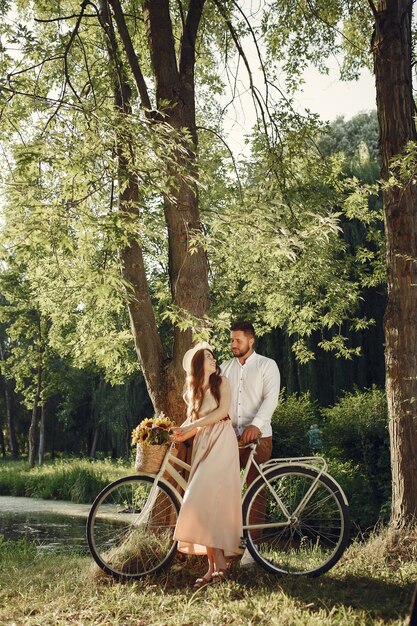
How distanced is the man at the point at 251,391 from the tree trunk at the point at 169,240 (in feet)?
3.65

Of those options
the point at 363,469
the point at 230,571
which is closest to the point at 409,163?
the point at 230,571

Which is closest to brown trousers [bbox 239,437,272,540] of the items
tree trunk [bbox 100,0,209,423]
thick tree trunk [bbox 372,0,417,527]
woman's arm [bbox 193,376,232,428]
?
woman's arm [bbox 193,376,232,428]

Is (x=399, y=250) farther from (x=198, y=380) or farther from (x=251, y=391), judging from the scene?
(x=198, y=380)

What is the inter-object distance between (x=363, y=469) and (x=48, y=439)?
2846 centimetres

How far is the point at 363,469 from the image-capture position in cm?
1205

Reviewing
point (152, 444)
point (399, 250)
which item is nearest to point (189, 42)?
point (399, 250)

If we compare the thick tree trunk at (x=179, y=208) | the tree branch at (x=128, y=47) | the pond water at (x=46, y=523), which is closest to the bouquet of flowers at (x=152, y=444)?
the thick tree trunk at (x=179, y=208)

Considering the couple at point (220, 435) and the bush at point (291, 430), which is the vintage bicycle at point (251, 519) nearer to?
the couple at point (220, 435)

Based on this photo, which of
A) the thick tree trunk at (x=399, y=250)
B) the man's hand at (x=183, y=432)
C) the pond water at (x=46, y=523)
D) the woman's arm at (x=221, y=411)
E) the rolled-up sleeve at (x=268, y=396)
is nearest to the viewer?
the woman's arm at (x=221, y=411)

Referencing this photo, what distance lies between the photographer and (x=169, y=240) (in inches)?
290

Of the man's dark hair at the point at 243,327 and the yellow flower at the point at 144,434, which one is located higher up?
the man's dark hair at the point at 243,327

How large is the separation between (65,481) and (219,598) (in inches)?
648

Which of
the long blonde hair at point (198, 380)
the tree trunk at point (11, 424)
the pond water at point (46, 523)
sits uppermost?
the long blonde hair at point (198, 380)

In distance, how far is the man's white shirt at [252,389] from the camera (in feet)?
18.8
